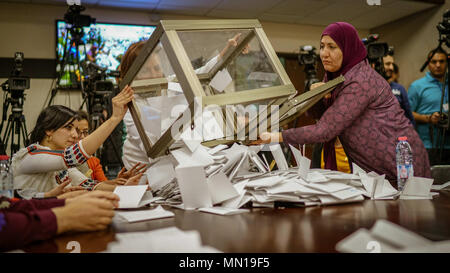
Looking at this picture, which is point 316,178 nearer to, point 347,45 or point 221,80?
point 221,80

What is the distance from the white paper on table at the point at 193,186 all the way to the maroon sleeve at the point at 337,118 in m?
0.59

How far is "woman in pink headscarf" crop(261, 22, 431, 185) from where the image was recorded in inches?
57.0

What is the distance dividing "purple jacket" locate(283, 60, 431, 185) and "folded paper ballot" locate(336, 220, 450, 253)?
0.79 meters

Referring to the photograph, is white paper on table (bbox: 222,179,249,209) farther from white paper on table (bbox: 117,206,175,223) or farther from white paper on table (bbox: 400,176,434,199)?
white paper on table (bbox: 400,176,434,199)

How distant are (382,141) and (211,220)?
0.99m

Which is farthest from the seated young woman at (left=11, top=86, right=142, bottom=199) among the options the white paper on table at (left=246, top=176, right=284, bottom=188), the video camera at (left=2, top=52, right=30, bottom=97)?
the video camera at (left=2, top=52, right=30, bottom=97)

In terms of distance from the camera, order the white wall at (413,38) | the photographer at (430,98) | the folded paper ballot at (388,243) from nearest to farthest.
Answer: the folded paper ballot at (388,243), the photographer at (430,98), the white wall at (413,38)

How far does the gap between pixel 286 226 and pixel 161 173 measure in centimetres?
50

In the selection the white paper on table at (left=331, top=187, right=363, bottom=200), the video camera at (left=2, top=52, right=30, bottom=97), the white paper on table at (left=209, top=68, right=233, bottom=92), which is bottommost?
the white paper on table at (left=331, top=187, right=363, bottom=200)

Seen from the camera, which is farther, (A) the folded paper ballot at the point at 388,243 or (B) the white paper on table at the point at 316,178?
(B) the white paper on table at the point at 316,178

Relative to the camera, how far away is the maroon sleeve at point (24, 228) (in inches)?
23.8

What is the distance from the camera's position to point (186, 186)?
0.91 m

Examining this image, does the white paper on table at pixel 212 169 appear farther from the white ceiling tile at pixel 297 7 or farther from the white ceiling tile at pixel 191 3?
the white ceiling tile at pixel 297 7

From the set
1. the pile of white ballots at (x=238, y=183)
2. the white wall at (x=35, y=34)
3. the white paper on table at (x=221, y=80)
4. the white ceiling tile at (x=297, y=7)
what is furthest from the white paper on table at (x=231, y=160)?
the white ceiling tile at (x=297, y=7)
